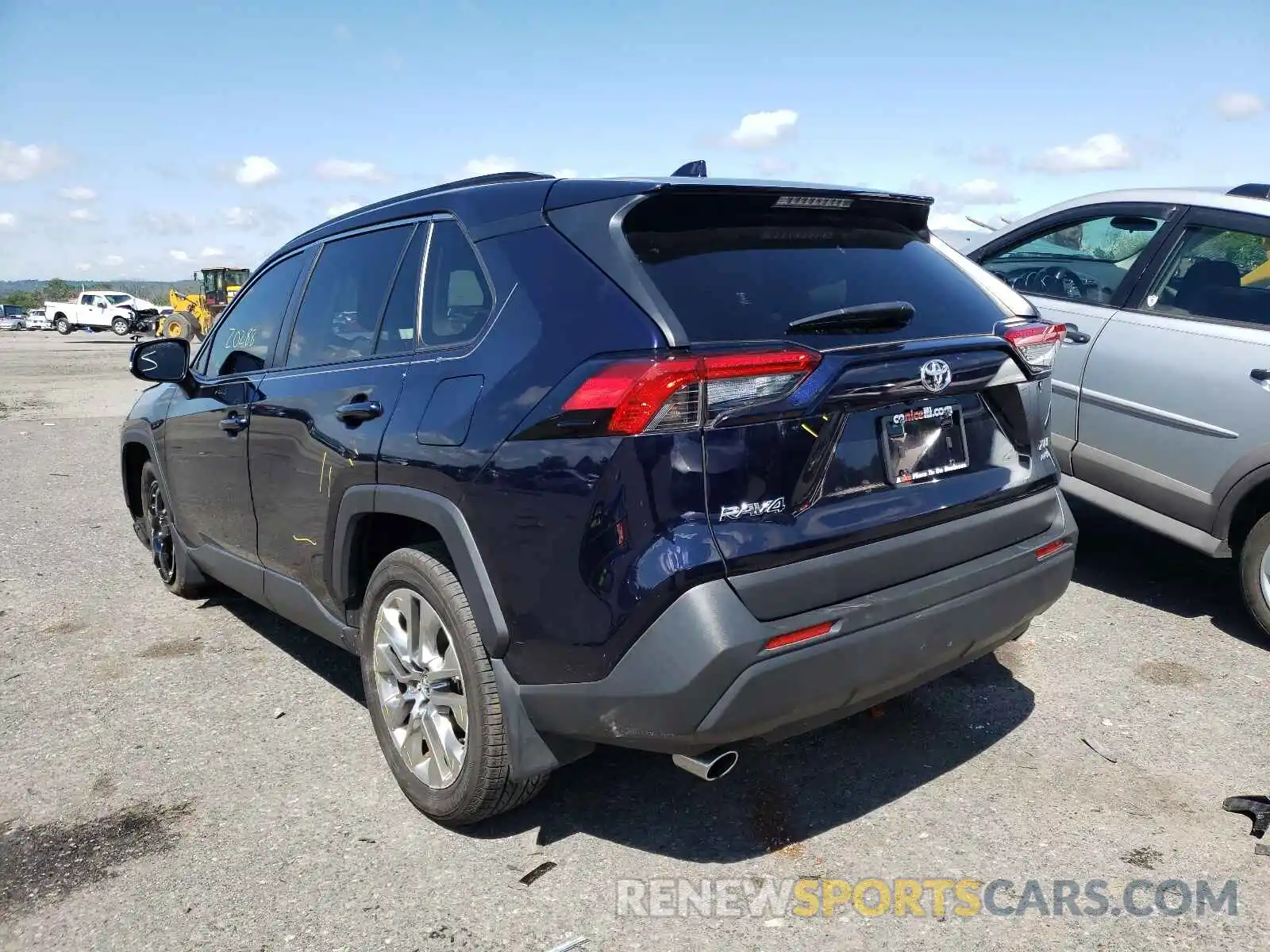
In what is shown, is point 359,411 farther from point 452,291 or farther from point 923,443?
point 923,443

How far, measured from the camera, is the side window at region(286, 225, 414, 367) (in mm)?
3480

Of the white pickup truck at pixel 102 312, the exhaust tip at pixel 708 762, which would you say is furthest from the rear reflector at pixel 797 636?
the white pickup truck at pixel 102 312

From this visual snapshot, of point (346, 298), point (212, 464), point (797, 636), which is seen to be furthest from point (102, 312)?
point (797, 636)

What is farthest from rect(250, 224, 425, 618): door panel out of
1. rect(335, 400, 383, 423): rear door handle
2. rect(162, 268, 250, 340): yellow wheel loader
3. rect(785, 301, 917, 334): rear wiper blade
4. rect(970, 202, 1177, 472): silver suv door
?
rect(162, 268, 250, 340): yellow wheel loader

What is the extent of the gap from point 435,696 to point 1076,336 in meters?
3.67

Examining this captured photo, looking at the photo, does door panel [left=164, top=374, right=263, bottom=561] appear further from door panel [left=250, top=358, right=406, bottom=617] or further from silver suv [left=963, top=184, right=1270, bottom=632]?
silver suv [left=963, top=184, right=1270, bottom=632]

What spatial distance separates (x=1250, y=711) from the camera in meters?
3.75

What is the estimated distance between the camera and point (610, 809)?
10.4 feet

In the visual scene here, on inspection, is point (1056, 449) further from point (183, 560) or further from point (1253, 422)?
point (183, 560)

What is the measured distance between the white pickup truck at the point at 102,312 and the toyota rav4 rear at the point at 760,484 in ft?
168

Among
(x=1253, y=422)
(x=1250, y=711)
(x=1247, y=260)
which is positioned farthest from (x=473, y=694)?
(x=1247, y=260)

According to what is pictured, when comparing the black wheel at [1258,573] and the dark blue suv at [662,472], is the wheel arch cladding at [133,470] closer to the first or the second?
the dark blue suv at [662,472]

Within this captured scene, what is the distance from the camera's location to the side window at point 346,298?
3.48 m

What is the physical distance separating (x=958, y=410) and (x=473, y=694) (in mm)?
1587
